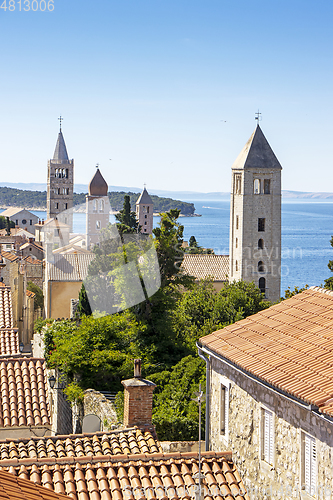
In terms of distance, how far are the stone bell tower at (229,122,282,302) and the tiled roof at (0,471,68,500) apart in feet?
155

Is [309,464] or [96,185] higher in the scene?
[96,185]

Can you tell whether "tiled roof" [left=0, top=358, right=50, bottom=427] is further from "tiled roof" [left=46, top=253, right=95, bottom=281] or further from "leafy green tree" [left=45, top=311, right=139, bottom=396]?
"tiled roof" [left=46, top=253, right=95, bottom=281]

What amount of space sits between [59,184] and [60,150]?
22.3 ft

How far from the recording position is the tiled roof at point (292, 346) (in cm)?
594

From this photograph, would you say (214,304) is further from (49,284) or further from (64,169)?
(64,169)

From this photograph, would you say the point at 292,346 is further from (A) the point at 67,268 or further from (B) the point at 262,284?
(B) the point at 262,284

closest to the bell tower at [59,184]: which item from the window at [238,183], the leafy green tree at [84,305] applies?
the window at [238,183]

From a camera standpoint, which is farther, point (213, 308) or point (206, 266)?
point (206, 266)

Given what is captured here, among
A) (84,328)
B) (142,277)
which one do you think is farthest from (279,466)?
(142,277)

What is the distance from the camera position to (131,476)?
658 cm

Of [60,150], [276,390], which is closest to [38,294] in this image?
[276,390]

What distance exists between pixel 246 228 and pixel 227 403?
149 feet

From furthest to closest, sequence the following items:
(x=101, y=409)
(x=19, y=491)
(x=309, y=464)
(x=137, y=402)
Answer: (x=101, y=409)
(x=137, y=402)
(x=309, y=464)
(x=19, y=491)

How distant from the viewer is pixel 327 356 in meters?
6.51
